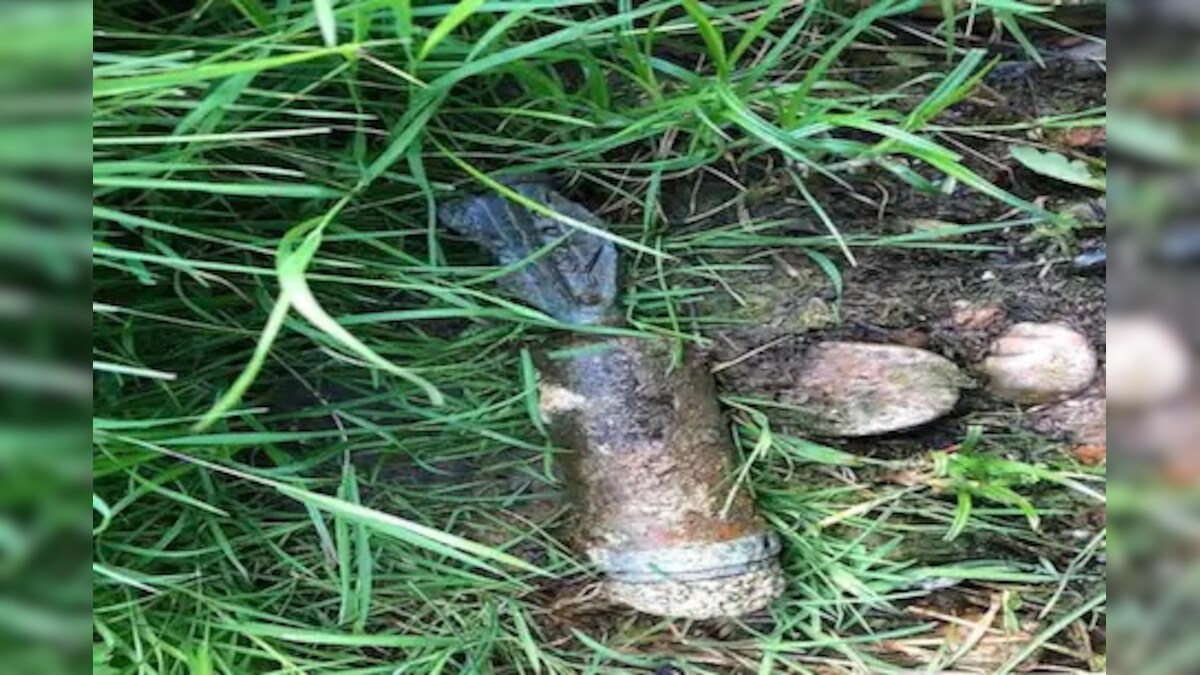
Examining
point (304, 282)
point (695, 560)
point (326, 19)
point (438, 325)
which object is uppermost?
point (326, 19)

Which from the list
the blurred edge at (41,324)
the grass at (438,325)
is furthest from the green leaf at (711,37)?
the blurred edge at (41,324)

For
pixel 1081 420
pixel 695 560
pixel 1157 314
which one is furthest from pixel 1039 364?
pixel 1157 314

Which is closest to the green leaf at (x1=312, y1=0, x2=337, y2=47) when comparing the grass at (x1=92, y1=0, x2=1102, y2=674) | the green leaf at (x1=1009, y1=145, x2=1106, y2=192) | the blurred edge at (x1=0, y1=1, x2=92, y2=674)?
the grass at (x1=92, y1=0, x2=1102, y2=674)

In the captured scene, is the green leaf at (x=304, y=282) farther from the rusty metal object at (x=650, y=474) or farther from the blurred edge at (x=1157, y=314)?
the blurred edge at (x=1157, y=314)

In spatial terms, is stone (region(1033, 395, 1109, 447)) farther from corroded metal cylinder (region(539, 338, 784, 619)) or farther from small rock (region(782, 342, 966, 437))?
corroded metal cylinder (region(539, 338, 784, 619))

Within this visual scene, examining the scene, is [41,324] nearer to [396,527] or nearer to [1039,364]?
[396,527]

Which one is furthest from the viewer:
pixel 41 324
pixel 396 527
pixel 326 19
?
pixel 396 527

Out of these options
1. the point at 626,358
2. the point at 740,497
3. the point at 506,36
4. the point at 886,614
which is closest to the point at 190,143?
the point at 506,36

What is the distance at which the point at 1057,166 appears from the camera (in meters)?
0.69

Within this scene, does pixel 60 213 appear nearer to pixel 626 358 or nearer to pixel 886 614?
pixel 626 358

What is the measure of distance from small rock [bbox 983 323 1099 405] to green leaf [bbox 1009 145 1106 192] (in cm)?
9

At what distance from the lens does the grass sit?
60cm

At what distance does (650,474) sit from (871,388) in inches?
Result: 5.8

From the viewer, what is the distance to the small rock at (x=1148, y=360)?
0.24 metres
